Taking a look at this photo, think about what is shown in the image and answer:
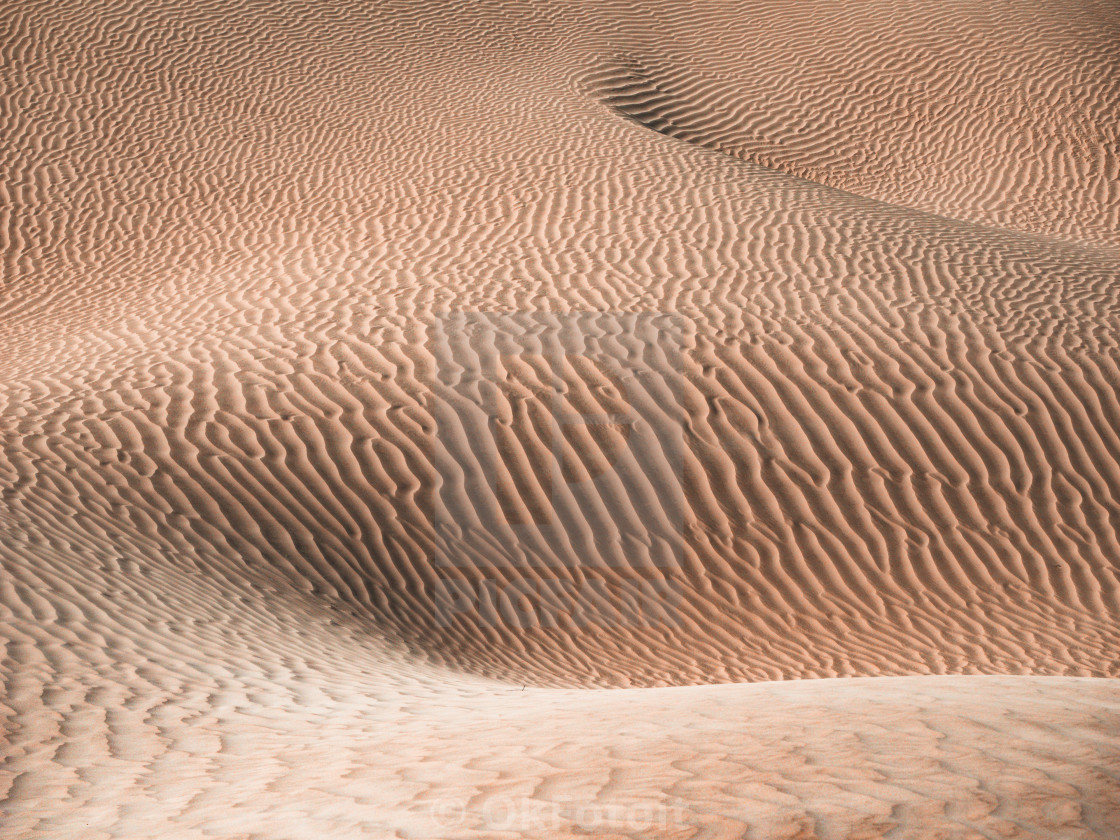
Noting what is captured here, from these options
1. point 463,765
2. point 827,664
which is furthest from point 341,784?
point 827,664

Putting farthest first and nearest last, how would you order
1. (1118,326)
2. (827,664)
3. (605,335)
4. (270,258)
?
(270,258) → (1118,326) → (605,335) → (827,664)

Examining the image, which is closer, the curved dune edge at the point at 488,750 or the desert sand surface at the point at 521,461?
the curved dune edge at the point at 488,750

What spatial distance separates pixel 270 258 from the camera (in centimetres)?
1143

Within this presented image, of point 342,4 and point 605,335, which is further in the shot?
point 342,4

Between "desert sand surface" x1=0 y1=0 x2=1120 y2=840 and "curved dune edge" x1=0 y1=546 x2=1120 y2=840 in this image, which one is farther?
"desert sand surface" x1=0 y1=0 x2=1120 y2=840

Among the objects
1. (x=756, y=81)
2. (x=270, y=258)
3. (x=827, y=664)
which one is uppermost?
(x=756, y=81)

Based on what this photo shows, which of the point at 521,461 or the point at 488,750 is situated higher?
the point at 521,461

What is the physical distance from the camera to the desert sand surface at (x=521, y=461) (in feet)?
9.95

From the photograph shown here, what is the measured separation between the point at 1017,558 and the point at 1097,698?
3682mm

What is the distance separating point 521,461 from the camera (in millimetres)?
7098

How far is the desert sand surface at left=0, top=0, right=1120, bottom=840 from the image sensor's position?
9.95 feet

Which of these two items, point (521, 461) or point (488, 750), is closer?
point (488, 750)

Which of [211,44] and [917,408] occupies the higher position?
[211,44]

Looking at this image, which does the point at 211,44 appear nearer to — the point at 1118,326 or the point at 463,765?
the point at 1118,326
